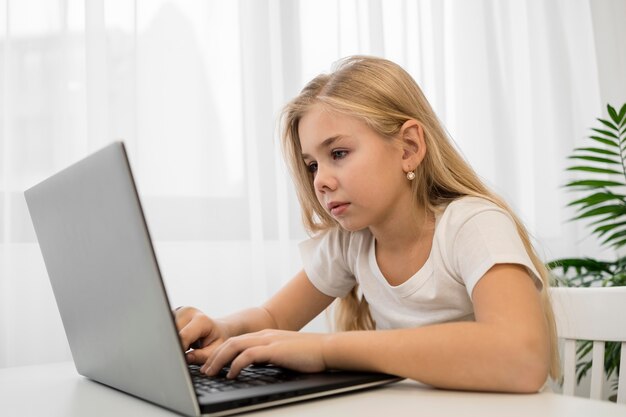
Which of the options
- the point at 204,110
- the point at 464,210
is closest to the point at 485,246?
the point at 464,210

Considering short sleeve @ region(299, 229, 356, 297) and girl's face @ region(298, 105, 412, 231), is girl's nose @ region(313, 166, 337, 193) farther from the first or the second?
short sleeve @ region(299, 229, 356, 297)

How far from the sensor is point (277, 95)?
1.77m

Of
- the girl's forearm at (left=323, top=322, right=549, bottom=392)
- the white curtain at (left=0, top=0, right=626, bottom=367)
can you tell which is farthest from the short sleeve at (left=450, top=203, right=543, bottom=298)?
the white curtain at (left=0, top=0, right=626, bottom=367)

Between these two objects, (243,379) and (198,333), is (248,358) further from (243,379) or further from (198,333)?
(198,333)

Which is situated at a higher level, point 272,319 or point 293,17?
point 293,17

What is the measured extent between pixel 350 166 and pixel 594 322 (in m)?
0.43

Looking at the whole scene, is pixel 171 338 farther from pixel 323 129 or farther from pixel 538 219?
pixel 538 219

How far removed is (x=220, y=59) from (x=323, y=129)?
2.72 ft

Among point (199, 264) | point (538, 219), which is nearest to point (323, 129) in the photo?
point (199, 264)

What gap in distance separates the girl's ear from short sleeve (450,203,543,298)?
14 centimetres

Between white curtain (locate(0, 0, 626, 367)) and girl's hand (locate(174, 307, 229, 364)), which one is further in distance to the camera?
white curtain (locate(0, 0, 626, 367))

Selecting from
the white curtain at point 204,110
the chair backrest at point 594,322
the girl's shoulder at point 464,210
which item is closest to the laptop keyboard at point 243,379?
the girl's shoulder at point 464,210

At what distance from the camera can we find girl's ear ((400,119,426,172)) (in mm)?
998

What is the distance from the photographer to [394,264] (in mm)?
1054
